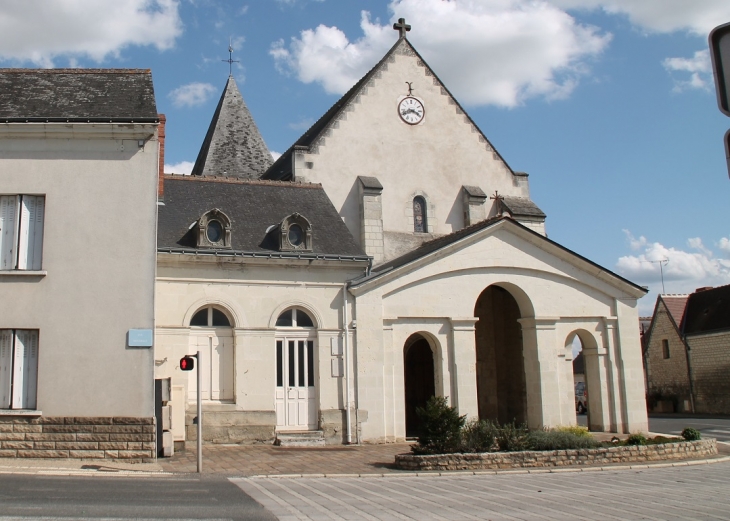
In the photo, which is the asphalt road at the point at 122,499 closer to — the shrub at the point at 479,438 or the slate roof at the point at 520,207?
the shrub at the point at 479,438

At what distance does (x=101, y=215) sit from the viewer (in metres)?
15.4

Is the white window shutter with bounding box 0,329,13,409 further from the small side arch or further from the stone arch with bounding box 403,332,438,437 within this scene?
the stone arch with bounding box 403,332,438,437

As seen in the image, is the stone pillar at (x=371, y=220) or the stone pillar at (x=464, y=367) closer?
the stone pillar at (x=464, y=367)

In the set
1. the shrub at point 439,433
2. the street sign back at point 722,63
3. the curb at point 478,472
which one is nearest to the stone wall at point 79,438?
the curb at point 478,472

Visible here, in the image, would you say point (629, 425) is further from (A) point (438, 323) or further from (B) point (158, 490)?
(B) point (158, 490)

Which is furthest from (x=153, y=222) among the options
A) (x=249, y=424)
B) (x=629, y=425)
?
(x=629, y=425)

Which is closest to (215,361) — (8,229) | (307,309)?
(307,309)

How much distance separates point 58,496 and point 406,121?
64.1ft

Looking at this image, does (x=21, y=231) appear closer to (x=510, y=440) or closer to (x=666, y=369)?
(x=510, y=440)

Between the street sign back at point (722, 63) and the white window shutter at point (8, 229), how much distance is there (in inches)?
566

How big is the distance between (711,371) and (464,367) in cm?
2358

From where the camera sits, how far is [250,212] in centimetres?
2094

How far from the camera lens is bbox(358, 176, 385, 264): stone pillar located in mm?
24531

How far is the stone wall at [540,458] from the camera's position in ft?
46.3
